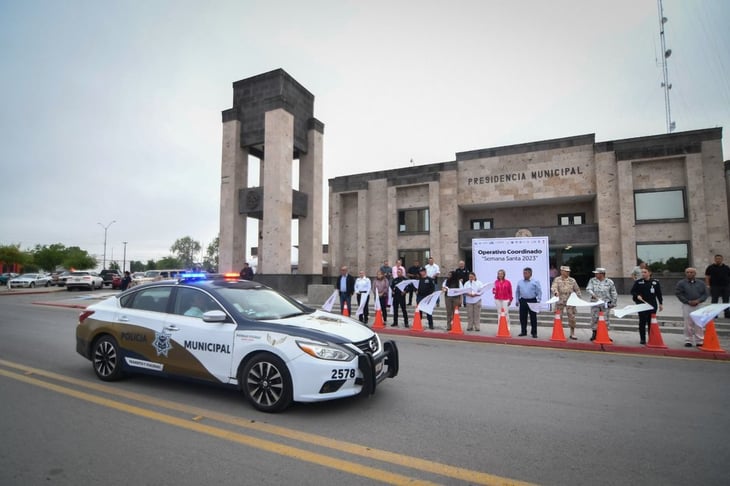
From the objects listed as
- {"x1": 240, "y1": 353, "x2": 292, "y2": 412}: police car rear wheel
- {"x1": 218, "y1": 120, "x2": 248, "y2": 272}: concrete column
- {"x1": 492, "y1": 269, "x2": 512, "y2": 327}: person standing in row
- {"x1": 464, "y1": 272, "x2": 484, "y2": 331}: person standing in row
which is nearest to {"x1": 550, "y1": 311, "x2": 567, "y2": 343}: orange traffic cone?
{"x1": 492, "y1": 269, "x2": 512, "y2": 327}: person standing in row

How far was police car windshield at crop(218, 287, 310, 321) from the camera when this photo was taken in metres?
5.10

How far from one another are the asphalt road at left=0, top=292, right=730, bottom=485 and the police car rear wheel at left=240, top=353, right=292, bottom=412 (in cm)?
13

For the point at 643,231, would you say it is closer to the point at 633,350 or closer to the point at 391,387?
the point at 633,350

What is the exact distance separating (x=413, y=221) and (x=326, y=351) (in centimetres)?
2545

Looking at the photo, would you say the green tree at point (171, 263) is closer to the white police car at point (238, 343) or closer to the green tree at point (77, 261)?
the green tree at point (77, 261)

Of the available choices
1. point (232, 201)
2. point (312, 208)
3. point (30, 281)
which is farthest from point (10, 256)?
point (312, 208)

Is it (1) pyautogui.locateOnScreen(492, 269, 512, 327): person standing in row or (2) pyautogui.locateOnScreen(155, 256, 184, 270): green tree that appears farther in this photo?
(2) pyautogui.locateOnScreen(155, 256, 184, 270): green tree

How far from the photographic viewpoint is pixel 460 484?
300 centimetres

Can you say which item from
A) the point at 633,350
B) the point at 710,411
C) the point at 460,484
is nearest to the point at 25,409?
the point at 460,484

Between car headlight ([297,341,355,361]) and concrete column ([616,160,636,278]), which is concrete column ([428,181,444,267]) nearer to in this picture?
concrete column ([616,160,636,278])

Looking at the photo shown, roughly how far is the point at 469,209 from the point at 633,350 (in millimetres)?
21384

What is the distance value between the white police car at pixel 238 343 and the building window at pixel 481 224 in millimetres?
25393

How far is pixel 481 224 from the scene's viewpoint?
1160 inches

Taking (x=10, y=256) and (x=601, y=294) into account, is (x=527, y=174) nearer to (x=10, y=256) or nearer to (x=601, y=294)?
(x=601, y=294)
